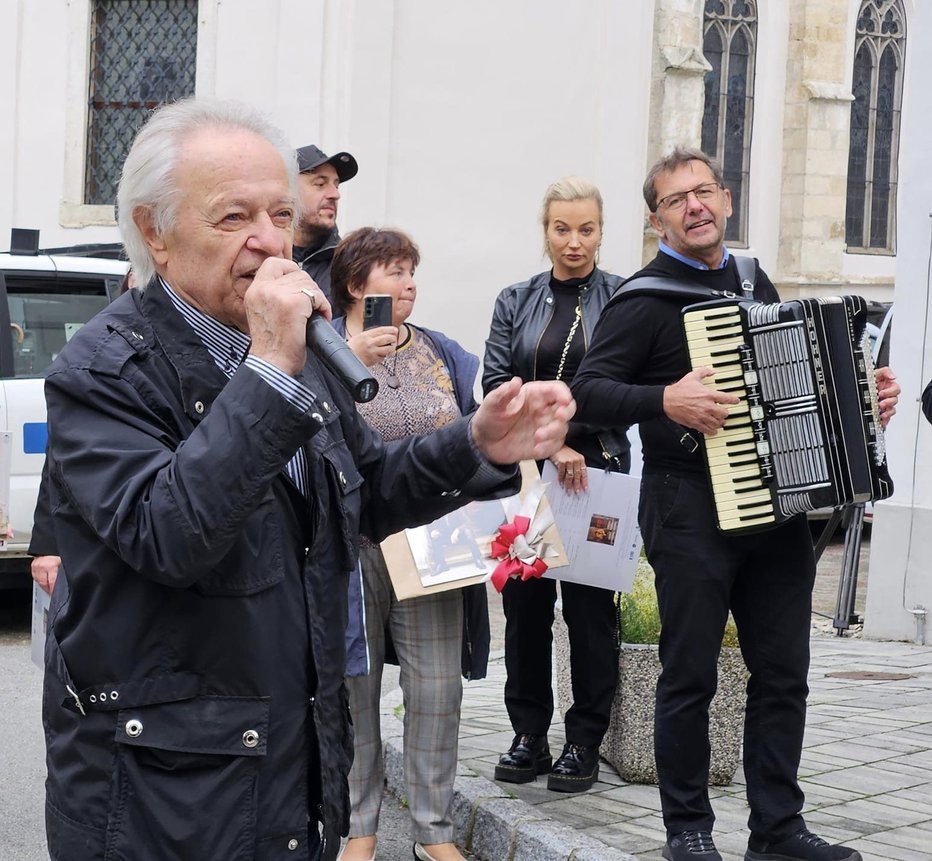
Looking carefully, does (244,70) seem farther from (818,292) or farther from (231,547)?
(231,547)

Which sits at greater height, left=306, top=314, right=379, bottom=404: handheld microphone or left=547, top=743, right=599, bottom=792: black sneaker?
left=306, top=314, right=379, bottom=404: handheld microphone

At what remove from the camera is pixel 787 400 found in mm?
4539

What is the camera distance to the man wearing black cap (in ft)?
19.2

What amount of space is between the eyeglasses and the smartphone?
904 millimetres

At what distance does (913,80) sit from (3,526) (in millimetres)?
5611

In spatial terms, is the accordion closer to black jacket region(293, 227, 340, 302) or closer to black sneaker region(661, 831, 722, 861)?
black sneaker region(661, 831, 722, 861)

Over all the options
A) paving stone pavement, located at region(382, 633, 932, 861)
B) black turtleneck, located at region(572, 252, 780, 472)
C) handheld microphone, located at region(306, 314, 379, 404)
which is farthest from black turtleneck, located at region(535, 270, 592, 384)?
handheld microphone, located at region(306, 314, 379, 404)

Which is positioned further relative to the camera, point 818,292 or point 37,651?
point 818,292

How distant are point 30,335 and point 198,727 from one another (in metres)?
6.97

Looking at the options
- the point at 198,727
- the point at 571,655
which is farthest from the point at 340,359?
the point at 571,655

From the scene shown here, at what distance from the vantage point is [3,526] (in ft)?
27.8

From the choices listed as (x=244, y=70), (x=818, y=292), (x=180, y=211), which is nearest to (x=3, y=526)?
(x=180, y=211)

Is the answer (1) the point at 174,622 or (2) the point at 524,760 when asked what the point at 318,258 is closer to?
(2) the point at 524,760

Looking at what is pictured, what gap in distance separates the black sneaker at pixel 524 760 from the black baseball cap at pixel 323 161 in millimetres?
2289
